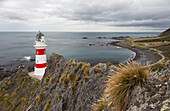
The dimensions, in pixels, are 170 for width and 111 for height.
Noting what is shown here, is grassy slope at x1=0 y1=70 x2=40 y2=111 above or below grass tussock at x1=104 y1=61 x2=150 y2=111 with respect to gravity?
below

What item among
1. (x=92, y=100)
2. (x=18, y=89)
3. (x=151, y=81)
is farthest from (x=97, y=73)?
(x=18, y=89)

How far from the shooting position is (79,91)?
7039 mm

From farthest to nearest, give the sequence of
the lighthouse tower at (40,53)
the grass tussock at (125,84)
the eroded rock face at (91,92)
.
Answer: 1. the lighthouse tower at (40,53)
2. the grass tussock at (125,84)
3. the eroded rock face at (91,92)

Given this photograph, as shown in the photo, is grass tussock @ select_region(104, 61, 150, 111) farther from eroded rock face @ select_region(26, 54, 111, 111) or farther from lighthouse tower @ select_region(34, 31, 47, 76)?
lighthouse tower @ select_region(34, 31, 47, 76)

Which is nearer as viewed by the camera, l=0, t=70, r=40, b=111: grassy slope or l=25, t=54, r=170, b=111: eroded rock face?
l=25, t=54, r=170, b=111: eroded rock face

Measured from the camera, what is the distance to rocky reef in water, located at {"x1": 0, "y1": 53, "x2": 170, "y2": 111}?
334cm

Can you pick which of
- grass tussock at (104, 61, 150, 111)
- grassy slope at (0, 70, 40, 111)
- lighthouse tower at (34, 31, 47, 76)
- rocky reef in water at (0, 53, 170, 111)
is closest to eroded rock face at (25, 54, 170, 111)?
Result: rocky reef in water at (0, 53, 170, 111)

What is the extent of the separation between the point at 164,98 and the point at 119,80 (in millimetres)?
1325

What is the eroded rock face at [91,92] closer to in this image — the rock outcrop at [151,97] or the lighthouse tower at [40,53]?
the rock outcrop at [151,97]

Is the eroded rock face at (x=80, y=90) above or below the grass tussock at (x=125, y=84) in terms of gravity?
below

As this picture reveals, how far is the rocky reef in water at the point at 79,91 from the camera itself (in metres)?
3.34

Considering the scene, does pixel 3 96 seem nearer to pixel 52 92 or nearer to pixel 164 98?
pixel 52 92

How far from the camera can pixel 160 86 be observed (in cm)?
342

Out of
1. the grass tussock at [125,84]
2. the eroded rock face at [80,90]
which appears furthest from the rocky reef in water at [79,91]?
the grass tussock at [125,84]
